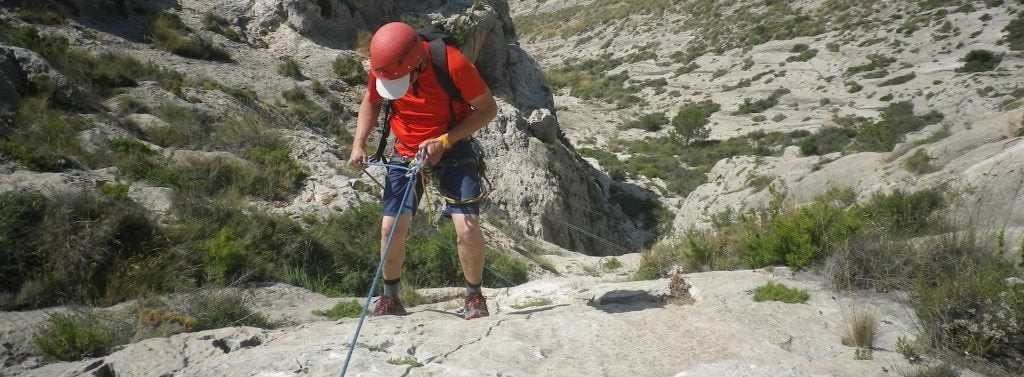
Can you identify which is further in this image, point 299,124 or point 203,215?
point 299,124

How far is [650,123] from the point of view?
107 feet

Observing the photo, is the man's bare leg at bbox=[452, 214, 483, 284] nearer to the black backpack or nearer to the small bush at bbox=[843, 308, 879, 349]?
the black backpack

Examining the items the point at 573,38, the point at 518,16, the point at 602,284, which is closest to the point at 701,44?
the point at 573,38

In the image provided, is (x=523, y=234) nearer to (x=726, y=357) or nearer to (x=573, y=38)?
(x=726, y=357)

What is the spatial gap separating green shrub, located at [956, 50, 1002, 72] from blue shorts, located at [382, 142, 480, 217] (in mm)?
32359

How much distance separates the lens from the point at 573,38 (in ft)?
186

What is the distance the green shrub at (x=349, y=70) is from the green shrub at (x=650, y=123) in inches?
838

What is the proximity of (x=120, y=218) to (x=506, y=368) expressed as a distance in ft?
12.7

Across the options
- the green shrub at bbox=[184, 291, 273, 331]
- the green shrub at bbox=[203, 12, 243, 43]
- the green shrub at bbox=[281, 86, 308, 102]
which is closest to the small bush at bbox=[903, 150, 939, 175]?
the green shrub at bbox=[184, 291, 273, 331]

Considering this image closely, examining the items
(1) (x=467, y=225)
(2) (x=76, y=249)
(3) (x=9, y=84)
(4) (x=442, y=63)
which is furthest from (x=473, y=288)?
(3) (x=9, y=84)

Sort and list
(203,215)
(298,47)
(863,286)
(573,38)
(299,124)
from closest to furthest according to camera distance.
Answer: (863,286) < (203,215) < (299,124) < (298,47) < (573,38)

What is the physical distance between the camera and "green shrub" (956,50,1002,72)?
2619cm

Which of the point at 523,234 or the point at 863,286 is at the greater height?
the point at 863,286

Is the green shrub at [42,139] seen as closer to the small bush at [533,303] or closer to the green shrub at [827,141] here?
the small bush at [533,303]
